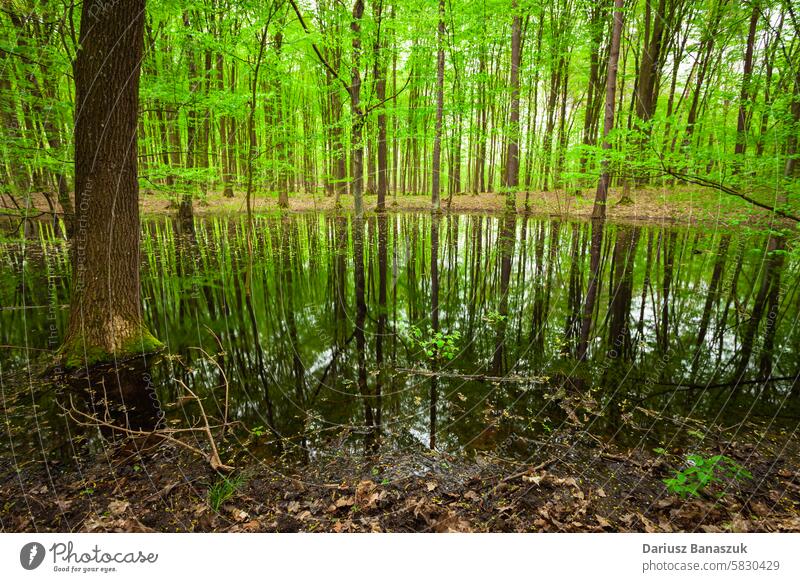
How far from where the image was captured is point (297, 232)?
18.5 metres

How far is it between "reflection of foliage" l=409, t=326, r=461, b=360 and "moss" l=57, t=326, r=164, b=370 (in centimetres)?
454

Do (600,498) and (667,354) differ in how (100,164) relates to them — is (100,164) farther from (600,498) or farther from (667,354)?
(667,354)

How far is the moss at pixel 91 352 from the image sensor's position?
4.89 metres

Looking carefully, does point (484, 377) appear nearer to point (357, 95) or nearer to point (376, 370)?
point (376, 370)

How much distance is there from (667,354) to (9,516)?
839 centimetres

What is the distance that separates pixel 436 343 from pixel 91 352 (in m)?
5.36

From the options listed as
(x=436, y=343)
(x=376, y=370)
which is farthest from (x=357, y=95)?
(x=376, y=370)

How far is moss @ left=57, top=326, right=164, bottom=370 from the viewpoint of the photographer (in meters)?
4.89

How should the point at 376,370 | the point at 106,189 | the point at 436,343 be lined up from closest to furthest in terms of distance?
the point at 106,189, the point at 376,370, the point at 436,343

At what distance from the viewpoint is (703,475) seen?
282 centimetres

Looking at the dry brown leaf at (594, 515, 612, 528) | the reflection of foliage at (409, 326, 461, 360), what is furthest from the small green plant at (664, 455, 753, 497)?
the reflection of foliage at (409, 326, 461, 360)

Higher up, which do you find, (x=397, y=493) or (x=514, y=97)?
(x=514, y=97)

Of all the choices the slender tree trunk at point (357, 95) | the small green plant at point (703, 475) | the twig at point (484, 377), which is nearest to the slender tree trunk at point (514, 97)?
the slender tree trunk at point (357, 95)

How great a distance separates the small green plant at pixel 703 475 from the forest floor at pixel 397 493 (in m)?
0.07
